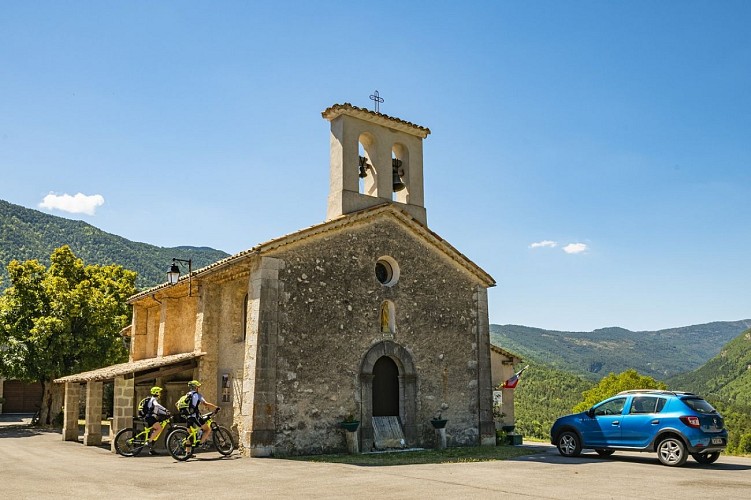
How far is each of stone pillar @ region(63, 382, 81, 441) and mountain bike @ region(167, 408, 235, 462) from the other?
8625 millimetres

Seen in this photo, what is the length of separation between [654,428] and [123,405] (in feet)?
43.6

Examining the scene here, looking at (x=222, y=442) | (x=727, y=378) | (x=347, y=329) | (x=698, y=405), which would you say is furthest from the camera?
(x=727, y=378)

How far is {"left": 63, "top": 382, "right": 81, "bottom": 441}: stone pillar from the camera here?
2183 cm

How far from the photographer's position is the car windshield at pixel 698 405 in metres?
14.3

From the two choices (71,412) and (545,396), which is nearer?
(71,412)

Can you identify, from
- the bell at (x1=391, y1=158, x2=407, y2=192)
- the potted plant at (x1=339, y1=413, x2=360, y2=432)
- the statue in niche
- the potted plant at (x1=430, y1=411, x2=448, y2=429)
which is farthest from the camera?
the bell at (x1=391, y1=158, x2=407, y2=192)

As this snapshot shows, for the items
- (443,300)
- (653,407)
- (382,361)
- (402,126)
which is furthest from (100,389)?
(653,407)

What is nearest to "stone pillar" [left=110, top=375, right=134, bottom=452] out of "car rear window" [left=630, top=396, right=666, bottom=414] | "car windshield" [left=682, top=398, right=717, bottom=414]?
"car rear window" [left=630, top=396, right=666, bottom=414]

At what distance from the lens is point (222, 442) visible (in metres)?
15.2

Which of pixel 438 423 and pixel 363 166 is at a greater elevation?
pixel 363 166

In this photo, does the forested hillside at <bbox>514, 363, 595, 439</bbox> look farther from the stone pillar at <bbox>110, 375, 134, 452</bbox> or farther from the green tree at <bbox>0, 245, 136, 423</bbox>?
the stone pillar at <bbox>110, 375, 134, 452</bbox>

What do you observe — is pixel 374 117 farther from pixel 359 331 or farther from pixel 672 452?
pixel 672 452

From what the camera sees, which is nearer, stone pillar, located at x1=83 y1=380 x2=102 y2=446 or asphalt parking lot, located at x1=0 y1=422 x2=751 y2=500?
asphalt parking lot, located at x1=0 y1=422 x2=751 y2=500

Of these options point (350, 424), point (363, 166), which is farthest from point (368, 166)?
point (350, 424)
